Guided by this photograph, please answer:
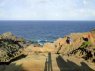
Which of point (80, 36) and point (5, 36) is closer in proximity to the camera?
point (80, 36)

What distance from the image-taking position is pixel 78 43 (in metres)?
30.8

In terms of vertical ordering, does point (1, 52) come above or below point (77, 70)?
below

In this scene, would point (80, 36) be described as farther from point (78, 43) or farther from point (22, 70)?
point (22, 70)

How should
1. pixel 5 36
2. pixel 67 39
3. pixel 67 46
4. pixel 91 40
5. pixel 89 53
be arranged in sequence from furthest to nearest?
1. pixel 5 36
2. pixel 67 39
3. pixel 67 46
4. pixel 91 40
5. pixel 89 53

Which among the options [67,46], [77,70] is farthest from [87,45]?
[77,70]

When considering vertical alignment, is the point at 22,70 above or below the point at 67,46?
above

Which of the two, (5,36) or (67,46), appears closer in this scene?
(67,46)

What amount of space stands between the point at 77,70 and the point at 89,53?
580 inches

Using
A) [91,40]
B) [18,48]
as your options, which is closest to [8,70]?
[91,40]

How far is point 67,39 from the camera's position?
34.8 meters

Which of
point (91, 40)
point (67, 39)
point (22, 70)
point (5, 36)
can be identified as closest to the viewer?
point (22, 70)

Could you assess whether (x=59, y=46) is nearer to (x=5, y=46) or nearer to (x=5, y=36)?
(x=5, y=46)

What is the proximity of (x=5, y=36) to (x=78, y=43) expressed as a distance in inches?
601

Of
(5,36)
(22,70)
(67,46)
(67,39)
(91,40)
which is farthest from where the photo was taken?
(5,36)
